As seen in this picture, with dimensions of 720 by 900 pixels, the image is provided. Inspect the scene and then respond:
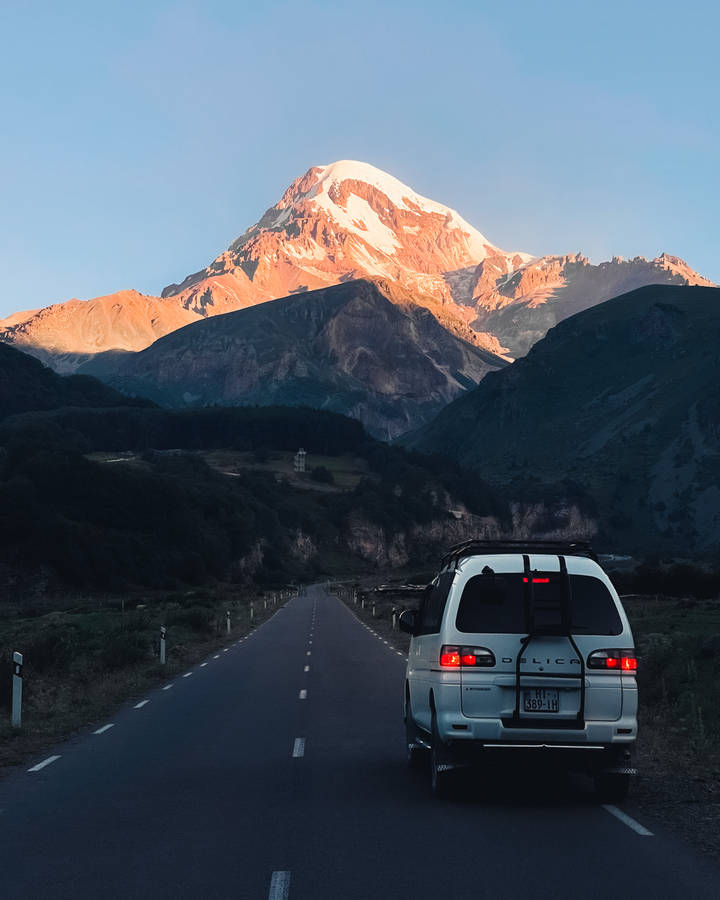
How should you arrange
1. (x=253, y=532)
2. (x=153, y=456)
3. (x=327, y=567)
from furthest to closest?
(x=153, y=456) → (x=327, y=567) → (x=253, y=532)

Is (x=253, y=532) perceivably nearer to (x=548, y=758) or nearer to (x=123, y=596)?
(x=123, y=596)

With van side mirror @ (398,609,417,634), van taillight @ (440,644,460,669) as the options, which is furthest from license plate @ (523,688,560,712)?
van side mirror @ (398,609,417,634)

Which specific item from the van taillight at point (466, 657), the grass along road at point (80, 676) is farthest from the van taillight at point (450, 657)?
the grass along road at point (80, 676)

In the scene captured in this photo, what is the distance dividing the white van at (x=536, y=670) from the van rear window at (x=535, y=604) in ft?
0.03

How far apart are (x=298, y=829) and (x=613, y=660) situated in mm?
3569

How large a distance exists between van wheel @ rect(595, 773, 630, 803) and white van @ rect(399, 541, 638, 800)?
0.01 meters

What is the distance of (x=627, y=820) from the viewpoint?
10.7 metres

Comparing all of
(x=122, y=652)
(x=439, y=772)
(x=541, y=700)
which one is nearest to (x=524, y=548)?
(x=541, y=700)

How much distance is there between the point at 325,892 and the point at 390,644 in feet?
103

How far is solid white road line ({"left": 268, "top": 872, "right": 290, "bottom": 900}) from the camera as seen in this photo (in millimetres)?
7988

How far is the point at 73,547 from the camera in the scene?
354 ft

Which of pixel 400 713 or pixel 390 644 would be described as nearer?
pixel 400 713

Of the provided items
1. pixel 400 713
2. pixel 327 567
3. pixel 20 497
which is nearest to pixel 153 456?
pixel 327 567

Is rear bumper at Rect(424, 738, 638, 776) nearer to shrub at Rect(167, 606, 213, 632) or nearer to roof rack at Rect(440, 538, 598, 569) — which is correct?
roof rack at Rect(440, 538, 598, 569)
